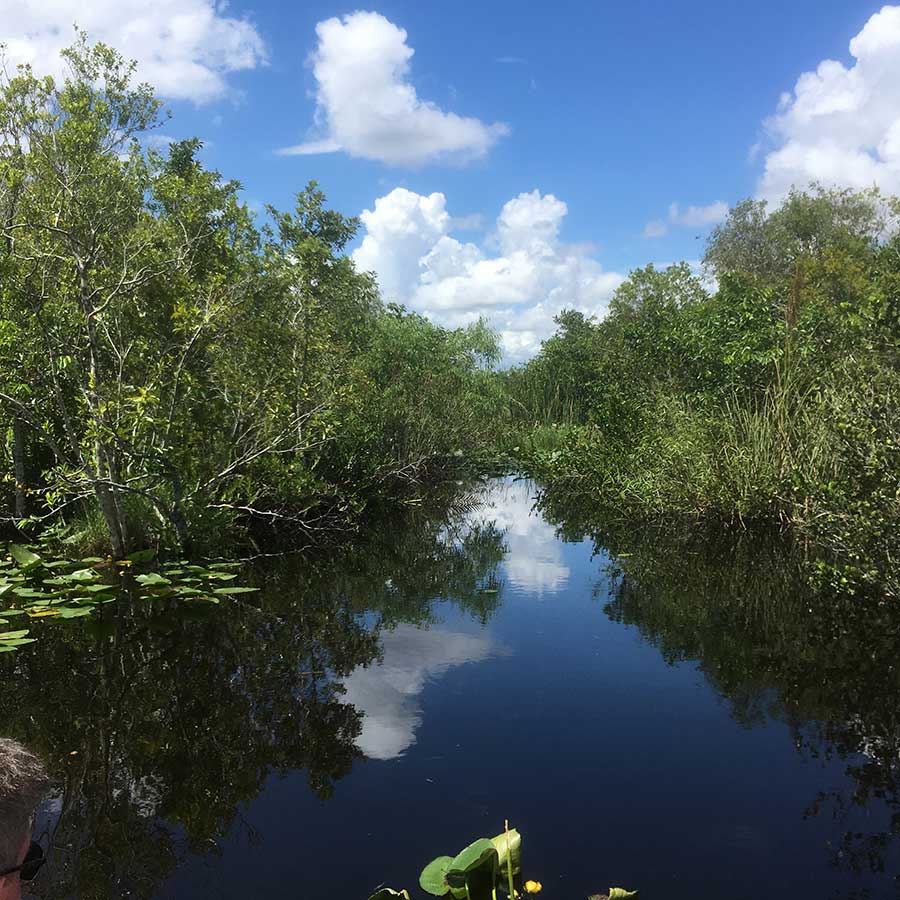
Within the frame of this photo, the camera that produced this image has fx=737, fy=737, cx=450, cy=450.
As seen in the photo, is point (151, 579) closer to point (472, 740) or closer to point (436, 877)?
point (472, 740)

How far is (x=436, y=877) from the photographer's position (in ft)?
11.4

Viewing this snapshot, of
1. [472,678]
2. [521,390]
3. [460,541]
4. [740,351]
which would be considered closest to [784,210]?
[521,390]

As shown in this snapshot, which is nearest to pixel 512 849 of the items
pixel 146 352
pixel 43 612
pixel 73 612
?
pixel 73 612

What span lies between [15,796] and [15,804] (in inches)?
0.7

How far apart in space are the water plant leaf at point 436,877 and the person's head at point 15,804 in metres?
2.40

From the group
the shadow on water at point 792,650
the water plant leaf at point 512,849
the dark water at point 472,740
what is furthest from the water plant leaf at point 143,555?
the water plant leaf at point 512,849

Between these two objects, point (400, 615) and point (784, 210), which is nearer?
point (400, 615)

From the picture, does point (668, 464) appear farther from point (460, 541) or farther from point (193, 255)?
point (193, 255)

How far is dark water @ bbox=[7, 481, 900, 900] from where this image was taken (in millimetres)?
3873

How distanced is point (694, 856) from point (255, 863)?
2323mm

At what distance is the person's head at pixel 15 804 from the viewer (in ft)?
4.58

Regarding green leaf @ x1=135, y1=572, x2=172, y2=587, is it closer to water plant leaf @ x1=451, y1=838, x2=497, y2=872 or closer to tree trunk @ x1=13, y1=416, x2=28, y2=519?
tree trunk @ x1=13, y1=416, x2=28, y2=519

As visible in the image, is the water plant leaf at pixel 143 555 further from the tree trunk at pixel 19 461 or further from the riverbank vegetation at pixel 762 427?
the riverbank vegetation at pixel 762 427

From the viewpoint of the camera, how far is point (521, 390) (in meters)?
28.8
